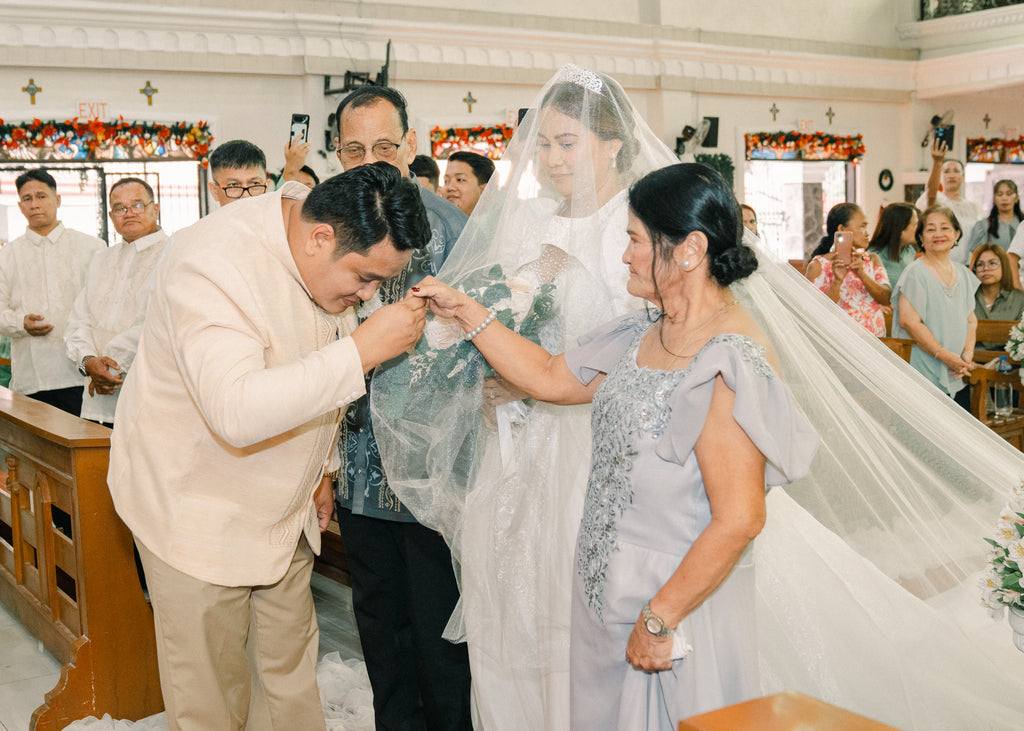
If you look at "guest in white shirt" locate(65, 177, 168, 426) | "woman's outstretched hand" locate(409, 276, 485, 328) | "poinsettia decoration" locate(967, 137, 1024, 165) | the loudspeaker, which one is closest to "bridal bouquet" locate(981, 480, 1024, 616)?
"woman's outstretched hand" locate(409, 276, 485, 328)

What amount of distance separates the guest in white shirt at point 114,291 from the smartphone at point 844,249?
372 cm

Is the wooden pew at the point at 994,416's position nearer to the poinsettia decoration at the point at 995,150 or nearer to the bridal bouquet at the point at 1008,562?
the bridal bouquet at the point at 1008,562

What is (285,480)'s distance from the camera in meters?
2.14

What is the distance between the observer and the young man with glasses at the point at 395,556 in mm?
2559

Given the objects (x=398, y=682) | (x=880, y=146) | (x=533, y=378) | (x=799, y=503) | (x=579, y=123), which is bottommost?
(x=398, y=682)

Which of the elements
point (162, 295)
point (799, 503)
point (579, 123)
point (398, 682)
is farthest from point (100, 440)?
point (799, 503)

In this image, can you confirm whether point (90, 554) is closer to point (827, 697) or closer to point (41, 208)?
point (827, 697)

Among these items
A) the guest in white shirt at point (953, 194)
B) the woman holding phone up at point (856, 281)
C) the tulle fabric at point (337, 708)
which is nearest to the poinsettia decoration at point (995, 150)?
the guest in white shirt at point (953, 194)

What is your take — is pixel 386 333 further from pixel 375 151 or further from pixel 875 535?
pixel 875 535

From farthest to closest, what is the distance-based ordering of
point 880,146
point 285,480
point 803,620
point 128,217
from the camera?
point 880,146, point 128,217, point 803,620, point 285,480

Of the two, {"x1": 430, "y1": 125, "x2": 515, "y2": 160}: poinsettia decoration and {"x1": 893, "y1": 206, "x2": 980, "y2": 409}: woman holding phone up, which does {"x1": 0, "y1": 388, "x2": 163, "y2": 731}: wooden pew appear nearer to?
{"x1": 893, "y1": 206, "x2": 980, "y2": 409}: woman holding phone up

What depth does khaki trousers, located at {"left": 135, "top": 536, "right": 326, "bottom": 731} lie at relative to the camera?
2.09m

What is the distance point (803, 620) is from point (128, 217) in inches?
142

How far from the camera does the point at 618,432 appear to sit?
6.46 ft
